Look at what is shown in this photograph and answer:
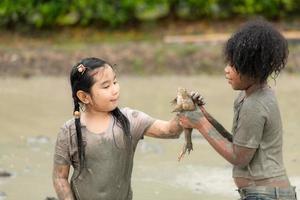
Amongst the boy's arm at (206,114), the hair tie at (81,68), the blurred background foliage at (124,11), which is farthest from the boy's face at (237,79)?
the blurred background foliage at (124,11)

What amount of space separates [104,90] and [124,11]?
30.0 ft

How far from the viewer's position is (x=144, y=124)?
435cm

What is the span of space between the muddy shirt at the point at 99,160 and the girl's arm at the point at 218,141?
38cm

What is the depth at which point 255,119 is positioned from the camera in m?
3.99

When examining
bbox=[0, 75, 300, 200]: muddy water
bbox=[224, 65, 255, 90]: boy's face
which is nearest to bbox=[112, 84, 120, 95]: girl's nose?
bbox=[224, 65, 255, 90]: boy's face

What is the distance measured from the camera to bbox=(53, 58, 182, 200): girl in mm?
4203

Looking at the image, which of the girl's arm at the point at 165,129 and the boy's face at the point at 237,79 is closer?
the boy's face at the point at 237,79

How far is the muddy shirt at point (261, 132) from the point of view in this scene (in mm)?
3992

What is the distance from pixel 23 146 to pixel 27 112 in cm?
148

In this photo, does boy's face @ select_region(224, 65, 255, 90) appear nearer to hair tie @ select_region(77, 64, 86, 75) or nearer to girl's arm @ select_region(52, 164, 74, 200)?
hair tie @ select_region(77, 64, 86, 75)

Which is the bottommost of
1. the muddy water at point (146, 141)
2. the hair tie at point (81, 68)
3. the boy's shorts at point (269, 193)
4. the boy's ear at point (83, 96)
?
the muddy water at point (146, 141)

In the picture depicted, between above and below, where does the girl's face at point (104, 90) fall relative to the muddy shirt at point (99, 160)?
above

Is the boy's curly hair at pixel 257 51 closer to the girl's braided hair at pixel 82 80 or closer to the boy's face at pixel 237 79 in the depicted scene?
the boy's face at pixel 237 79

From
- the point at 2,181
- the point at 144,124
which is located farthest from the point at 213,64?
the point at 144,124
